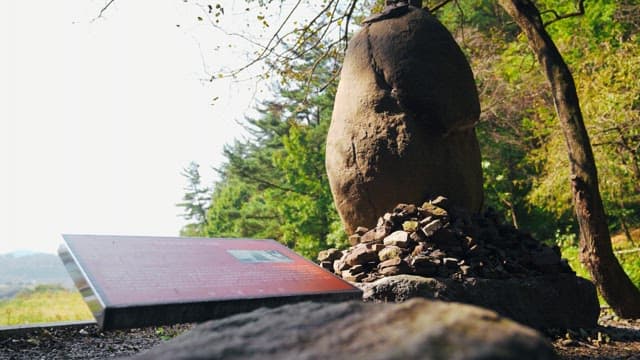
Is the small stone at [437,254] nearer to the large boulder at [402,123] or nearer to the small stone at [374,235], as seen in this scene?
the small stone at [374,235]

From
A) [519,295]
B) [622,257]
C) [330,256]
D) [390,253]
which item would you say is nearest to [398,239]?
[390,253]

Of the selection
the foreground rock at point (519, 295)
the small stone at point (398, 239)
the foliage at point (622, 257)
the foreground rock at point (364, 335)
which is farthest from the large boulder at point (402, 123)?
the foliage at point (622, 257)

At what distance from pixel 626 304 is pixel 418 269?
383cm

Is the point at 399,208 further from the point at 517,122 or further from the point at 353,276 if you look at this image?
the point at 517,122

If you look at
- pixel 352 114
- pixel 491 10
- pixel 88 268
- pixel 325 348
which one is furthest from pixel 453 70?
pixel 491 10

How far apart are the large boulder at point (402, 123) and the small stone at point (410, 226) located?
1.36 feet

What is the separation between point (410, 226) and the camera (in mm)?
5473

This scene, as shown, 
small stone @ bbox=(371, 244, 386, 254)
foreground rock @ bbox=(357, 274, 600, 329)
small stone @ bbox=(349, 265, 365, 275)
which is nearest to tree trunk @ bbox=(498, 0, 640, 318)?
foreground rock @ bbox=(357, 274, 600, 329)

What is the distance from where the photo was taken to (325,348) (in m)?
1.75

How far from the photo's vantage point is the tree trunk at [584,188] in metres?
6.94

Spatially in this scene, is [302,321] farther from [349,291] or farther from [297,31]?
[297,31]

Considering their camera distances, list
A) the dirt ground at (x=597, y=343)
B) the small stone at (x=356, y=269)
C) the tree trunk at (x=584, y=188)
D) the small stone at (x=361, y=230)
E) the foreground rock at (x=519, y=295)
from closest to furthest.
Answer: the foreground rock at (x=519, y=295)
the dirt ground at (x=597, y=343)
the small stone at (x=356, y=269)
the small stone at (x=361, y=230)
the tree trunk at (x=584, y=188)

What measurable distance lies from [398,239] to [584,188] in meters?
3.02

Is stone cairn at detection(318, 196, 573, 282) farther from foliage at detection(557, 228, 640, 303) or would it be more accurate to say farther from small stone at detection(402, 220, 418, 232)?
foliage at detection(557, 228, 640, 303)
